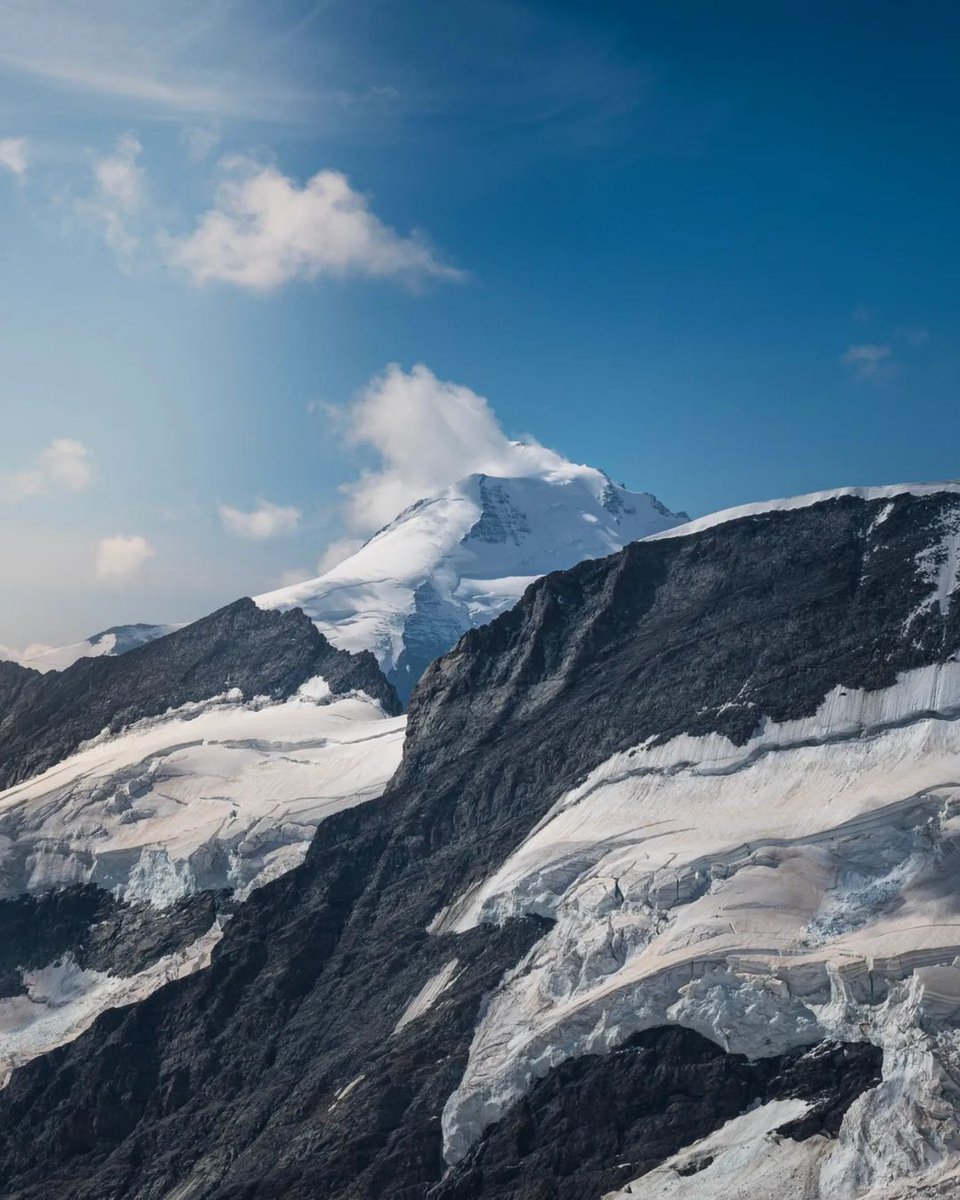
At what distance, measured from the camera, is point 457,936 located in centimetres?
14288

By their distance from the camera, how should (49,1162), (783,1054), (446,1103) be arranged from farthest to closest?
(49,1162), (446,1103), (783,1054)

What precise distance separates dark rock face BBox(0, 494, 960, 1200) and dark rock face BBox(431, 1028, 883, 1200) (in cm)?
24

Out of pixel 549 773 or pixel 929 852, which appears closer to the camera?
pixel 929 852

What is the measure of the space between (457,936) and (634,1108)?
112 feet

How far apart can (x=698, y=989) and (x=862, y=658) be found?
48017 mm

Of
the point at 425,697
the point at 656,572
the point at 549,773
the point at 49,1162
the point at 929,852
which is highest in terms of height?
the point at 656,572

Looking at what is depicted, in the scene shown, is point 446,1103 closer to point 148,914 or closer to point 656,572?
point 148,914

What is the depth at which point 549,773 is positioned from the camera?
16300cm

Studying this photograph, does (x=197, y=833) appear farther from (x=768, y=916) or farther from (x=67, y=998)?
(x=768, y=916)

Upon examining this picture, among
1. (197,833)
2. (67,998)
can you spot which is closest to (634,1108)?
(67,998)

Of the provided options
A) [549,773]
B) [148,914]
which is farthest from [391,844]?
[148,914]

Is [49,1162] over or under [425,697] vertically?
under

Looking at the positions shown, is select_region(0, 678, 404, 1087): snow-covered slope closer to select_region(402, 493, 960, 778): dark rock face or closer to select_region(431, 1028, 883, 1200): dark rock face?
select_region(402, 493, 960, 778): dark rock face

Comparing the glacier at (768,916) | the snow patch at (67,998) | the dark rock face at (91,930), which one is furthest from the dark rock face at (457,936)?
the dark rock face at (91,930)
